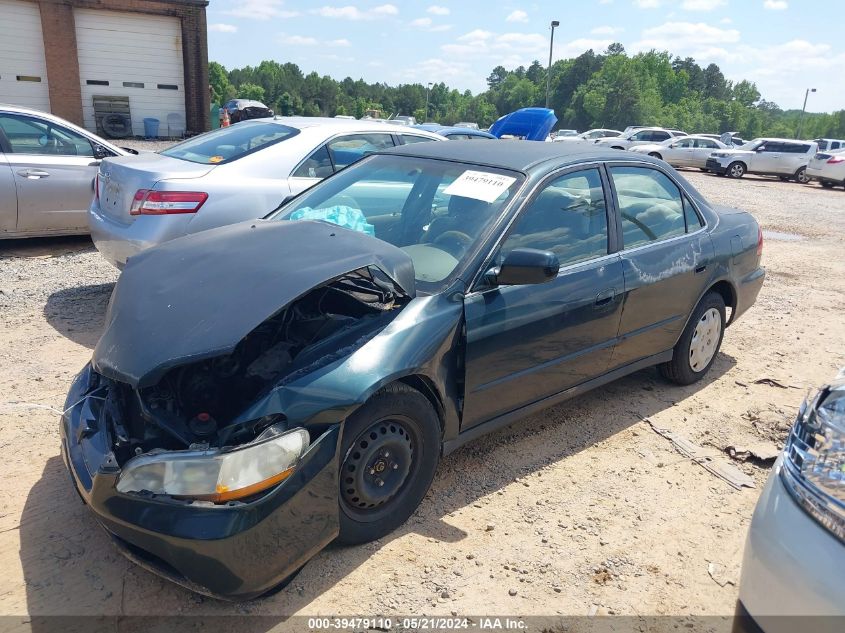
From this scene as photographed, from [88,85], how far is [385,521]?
24054 mm

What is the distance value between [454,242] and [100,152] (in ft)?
18.5

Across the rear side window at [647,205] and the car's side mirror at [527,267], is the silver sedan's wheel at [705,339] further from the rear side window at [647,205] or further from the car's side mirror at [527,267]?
the car's side mirror at [527,267]

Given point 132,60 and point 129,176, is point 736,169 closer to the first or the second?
point 132,60

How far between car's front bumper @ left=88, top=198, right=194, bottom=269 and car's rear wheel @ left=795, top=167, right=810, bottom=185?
2454cm

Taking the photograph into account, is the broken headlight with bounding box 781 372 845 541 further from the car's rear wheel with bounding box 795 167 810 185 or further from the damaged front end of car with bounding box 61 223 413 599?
the car's rear wheel with bounding box 795 167 810 185

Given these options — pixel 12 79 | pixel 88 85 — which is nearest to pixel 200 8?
pixel 88 85

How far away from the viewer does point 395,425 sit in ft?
9.24

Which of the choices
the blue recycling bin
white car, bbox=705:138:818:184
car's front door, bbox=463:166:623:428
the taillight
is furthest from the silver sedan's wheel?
the blue recycling bin

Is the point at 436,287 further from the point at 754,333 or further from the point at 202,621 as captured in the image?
the point at 754,333

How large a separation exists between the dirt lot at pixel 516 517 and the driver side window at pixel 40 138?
2.31 m

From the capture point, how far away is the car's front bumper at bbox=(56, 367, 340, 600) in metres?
2.20

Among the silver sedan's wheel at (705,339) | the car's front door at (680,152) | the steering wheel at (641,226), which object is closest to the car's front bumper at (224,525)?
the steering wheel at (641,226)

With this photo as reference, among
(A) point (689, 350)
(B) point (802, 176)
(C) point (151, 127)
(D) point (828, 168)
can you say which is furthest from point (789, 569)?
(B) point (802, 176)

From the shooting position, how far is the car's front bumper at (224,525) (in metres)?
2.20
